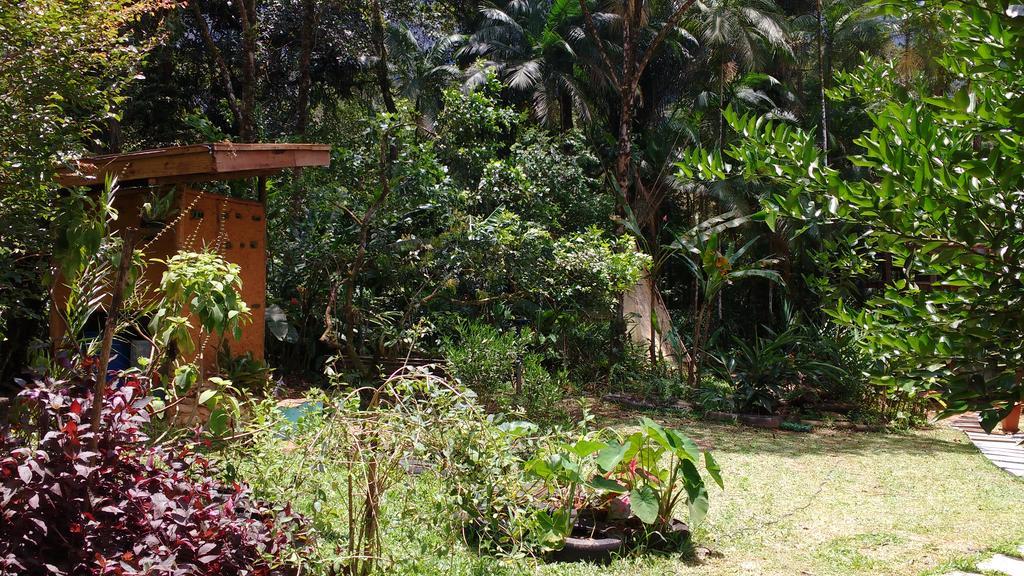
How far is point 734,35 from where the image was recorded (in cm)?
1808

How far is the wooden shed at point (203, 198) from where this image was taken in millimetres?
7100

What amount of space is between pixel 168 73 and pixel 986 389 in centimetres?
1703

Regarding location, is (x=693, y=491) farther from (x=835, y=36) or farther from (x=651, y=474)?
(x=835, y=36)

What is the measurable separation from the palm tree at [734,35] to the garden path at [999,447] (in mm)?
9014

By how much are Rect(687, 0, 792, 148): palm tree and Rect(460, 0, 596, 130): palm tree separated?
291 centimetres

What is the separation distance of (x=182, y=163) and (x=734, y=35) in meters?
14.6

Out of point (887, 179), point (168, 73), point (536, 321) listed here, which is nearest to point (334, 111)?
point (168, 73)

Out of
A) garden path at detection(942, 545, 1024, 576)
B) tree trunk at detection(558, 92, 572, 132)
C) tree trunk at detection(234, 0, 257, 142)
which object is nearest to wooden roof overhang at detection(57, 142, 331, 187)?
tree trunk at detection(234, 0, 257, 142)

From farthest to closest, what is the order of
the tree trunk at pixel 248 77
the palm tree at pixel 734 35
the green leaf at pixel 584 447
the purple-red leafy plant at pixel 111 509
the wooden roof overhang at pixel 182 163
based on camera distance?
the palm tree at pixel 734 35 → the tree trunk at pixel 248 77 → the wooden roof overhang at pixel 182 163 → the green leaf at pixel 584 447 → the purple-red leafy plant at pixel 111 509

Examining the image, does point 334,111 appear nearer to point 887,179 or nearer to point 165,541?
point 165,541

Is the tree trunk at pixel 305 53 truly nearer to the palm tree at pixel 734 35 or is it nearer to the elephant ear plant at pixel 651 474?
the palm tree at pixel 734 35

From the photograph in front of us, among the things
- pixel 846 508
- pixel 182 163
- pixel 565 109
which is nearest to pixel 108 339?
pixel 182 163

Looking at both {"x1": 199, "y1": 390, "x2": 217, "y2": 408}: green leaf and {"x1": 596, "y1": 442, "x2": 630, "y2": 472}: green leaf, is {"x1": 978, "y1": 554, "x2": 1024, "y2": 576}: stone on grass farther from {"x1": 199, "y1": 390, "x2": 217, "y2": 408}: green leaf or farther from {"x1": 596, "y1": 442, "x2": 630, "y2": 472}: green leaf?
{"x1": 199, "y1": 390, "x2": 217, "y2": 408}: green leaf

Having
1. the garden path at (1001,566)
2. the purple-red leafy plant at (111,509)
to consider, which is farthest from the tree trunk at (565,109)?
the purple-red leafy plant at (111,509)
